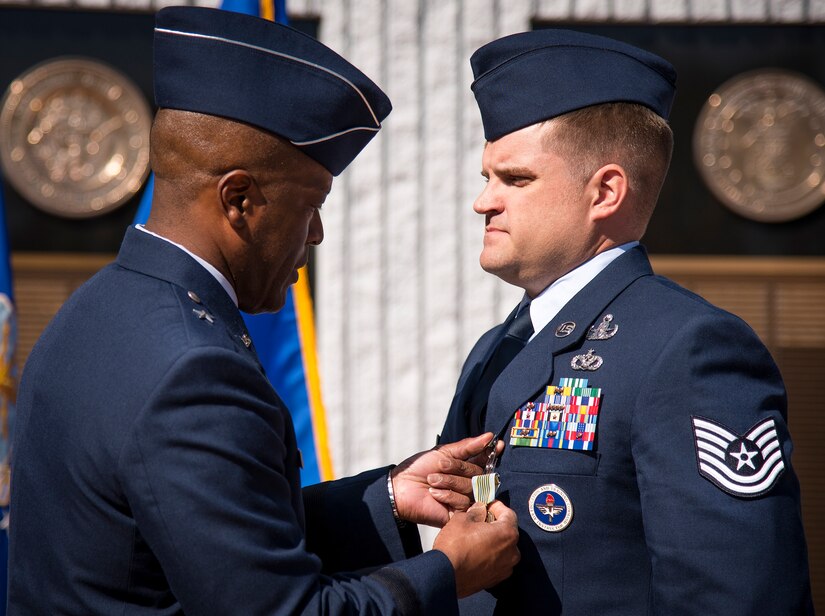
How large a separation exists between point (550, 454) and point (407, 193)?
9.05ft

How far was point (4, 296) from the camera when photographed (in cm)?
376

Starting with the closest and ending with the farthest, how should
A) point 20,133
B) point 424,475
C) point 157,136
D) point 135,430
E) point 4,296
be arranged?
1. point 135,430
2. point 157,136
3. point 424,475
4. point 4,296
5. point 20,133

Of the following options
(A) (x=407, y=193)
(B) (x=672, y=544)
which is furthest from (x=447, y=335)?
(B) (x=672, y=544)

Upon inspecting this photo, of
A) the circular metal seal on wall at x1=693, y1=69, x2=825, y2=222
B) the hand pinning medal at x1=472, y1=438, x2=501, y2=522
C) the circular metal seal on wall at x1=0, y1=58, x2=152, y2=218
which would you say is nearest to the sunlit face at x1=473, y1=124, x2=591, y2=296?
the hand pinning medal at x1=472, y1=438, x2=501, y2=522

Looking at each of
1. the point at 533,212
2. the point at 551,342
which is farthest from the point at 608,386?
the point at 533,212

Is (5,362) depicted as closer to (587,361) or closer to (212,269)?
(212,269)

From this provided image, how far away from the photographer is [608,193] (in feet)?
6.87

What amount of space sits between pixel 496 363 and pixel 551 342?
20 centimetres

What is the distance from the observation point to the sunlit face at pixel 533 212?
82.1 inches

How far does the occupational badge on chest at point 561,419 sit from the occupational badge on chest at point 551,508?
0.28ft

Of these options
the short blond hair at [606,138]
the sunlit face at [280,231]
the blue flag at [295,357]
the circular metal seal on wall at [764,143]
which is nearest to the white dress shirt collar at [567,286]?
the short blond hair at [606,138]

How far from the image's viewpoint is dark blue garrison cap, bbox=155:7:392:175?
1698 millimetres

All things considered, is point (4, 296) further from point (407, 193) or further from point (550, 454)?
point (550, 454)

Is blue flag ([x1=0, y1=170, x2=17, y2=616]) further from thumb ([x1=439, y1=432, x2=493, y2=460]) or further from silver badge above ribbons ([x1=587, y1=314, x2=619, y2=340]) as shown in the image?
silver badge above ribbons ([x1=587, y1=314, x2=619, y2=340])
